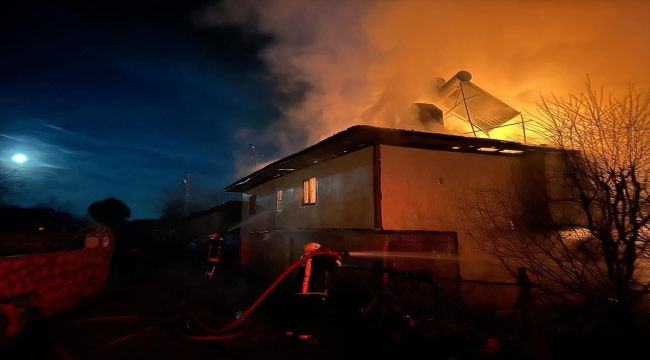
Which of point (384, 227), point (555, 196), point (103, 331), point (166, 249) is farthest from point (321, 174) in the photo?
point (166, 249)

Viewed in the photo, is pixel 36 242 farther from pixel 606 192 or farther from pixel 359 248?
pixel 606 192

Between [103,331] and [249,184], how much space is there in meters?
12.8

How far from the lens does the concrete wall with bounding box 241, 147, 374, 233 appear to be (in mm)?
9992

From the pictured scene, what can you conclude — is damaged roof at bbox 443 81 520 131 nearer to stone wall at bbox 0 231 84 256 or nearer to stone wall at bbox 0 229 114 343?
stone wall at bbox 0 229 114 343

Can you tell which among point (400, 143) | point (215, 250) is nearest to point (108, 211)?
point (215, 250)

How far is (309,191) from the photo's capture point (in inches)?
522

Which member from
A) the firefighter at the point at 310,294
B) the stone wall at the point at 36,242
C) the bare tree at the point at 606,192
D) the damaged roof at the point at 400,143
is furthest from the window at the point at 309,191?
the bare tree at the point at 606,192

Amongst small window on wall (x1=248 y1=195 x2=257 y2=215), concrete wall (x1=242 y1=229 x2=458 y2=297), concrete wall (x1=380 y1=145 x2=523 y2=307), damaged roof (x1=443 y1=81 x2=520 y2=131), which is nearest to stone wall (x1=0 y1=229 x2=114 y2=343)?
concrete wall (x1=242 y1=229 x2=458 y2=297)

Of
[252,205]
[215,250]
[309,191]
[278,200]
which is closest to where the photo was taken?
[215,250]

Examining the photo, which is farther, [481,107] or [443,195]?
[481,107]

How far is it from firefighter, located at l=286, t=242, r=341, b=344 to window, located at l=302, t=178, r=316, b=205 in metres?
6.44

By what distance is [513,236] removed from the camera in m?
9.52

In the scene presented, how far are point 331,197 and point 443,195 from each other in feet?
11.3

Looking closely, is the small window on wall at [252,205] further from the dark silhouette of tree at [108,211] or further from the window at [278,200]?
the dark silhouette of tree at [108,211]
